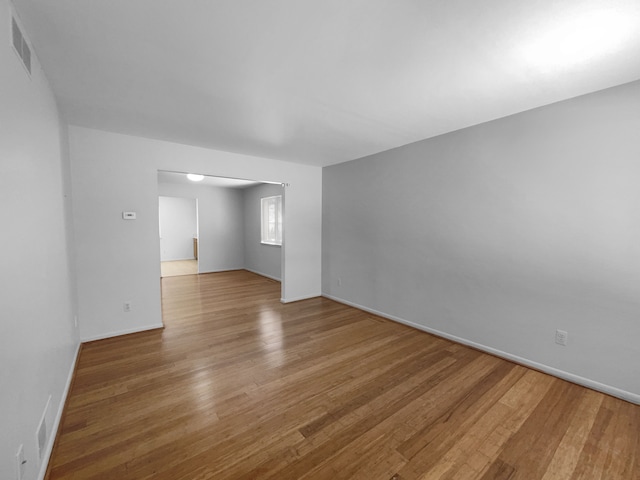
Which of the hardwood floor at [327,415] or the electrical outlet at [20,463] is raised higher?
the electrical outlet at [20,463]

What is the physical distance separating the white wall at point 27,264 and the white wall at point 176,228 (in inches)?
289

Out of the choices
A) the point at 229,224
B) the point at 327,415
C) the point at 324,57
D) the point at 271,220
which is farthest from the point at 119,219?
the point at 229,224

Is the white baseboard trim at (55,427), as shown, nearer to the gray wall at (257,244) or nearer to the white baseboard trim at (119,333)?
the white baseboard trim at (119,333)

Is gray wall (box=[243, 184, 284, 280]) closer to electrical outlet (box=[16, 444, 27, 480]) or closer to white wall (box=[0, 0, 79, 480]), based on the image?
white wall (box=[0, 0, 79, 480])

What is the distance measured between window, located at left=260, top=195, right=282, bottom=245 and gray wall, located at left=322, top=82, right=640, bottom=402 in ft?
11.0

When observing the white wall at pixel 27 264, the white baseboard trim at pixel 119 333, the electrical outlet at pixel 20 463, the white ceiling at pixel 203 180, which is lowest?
the white baseboard trim at pixel 119 333

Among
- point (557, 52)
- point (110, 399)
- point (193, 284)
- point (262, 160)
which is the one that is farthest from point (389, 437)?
point (193, 284)

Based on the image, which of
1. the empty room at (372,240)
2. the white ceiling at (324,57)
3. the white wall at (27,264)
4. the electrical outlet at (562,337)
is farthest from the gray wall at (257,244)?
the electrical outlet at (562,337)

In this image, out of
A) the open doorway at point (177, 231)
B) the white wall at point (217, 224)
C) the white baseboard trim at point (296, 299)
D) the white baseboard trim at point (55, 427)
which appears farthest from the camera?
the open doorway at point (177, 231)

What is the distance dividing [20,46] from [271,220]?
5.53m

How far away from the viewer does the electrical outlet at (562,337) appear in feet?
7.47

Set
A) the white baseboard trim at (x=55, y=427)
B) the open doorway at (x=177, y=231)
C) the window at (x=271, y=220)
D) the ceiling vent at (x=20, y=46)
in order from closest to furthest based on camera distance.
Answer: the ceiling vent at (x=20, y=46)
the white baseboard trim at (x=55, y=427)
the window at (x=271, y=220)
the open doorway at (x=177, y=231)

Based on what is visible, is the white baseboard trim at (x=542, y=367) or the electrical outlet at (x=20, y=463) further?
the white baseboard trim at (x=542, y=367)

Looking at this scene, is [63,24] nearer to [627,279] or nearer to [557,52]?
[557,52]
